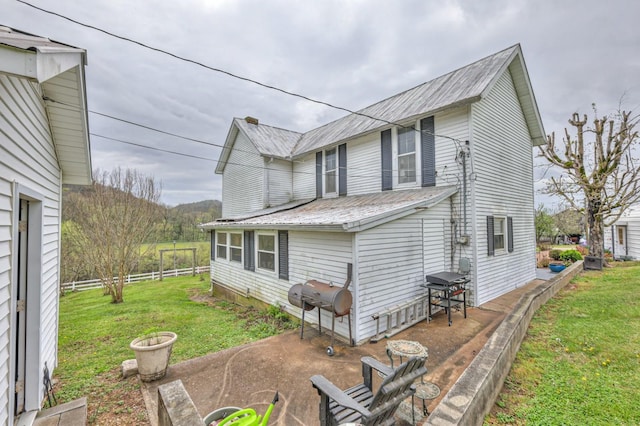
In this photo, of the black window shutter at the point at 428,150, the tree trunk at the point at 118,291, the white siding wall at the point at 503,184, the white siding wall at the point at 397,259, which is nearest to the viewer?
the white siding wall at the point at 397,259

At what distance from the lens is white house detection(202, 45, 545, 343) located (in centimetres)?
630

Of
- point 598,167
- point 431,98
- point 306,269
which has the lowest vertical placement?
point 306,269

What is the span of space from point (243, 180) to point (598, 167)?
1793 cm

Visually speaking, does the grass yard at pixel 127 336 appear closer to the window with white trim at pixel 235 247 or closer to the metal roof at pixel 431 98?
the window with white trim at pixel 235 247

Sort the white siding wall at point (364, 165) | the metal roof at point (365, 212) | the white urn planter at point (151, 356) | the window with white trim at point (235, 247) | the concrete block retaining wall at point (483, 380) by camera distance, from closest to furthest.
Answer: the concrete block retaining wall at point (483, 380), the white urn planter at point (151, 356), the metal roof at point (365, 212), the white siding wall at point (364, 165), the window with white trim at point (235, 247)

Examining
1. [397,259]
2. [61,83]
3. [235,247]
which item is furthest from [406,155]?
[61,83]

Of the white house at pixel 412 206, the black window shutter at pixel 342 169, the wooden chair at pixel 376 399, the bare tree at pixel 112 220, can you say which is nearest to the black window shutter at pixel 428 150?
the white house at pixel 412 206

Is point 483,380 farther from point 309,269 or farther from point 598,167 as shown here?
point 598,167

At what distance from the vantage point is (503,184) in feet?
30.2

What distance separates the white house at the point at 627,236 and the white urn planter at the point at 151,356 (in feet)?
81.3

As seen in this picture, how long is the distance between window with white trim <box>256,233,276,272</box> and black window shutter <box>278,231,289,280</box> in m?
0.30

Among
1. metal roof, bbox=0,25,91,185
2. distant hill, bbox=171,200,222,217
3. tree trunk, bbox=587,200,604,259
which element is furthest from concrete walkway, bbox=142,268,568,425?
distant hill, bbox=171,200,222,217

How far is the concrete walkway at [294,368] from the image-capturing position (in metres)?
3.82

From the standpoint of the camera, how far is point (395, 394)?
2678 millimetres
